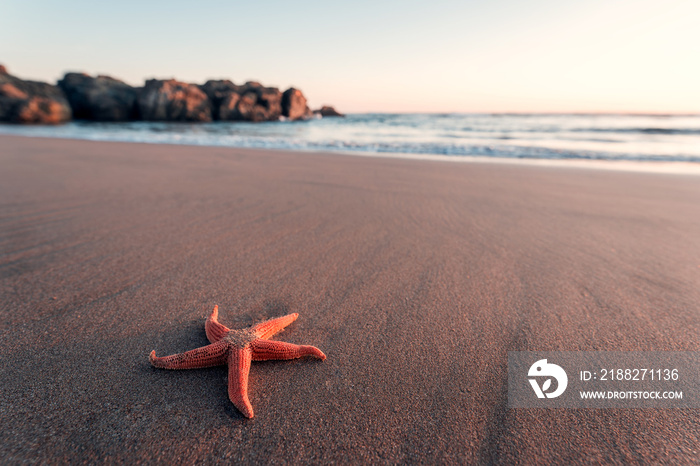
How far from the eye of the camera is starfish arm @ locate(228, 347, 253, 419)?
134cm

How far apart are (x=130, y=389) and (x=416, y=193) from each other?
14.3ft

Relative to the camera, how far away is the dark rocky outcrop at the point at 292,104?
171 feet

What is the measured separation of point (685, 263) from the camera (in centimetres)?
281

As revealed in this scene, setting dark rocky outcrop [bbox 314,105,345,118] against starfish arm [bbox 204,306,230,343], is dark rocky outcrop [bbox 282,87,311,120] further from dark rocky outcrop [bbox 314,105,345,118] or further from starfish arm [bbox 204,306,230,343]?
starfish arm [bbox 204,306,230,343]

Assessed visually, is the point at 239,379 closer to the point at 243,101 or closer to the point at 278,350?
the point at 278,350

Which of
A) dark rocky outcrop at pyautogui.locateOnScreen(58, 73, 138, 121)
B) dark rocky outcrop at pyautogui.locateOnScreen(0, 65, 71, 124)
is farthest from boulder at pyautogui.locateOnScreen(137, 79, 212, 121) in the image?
dark rocky outcrop at pyautogui.locateOnScreen(0, 65, 71, 124)

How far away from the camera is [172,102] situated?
41875mm

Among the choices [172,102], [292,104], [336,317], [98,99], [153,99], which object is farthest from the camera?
[292,104]

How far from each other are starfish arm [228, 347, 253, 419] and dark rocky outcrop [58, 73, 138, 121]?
182 feet

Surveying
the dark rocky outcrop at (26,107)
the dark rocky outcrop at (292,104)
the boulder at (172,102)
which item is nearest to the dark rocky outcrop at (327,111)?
the dark rocky outcrop at (292,104)

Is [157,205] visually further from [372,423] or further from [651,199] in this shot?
[651,199]

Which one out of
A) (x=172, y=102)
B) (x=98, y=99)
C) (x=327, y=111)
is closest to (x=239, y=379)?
(x=172, y=102)

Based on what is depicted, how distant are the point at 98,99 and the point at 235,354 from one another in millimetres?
56749

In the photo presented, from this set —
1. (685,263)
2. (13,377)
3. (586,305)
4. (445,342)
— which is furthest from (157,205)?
(685,263)
